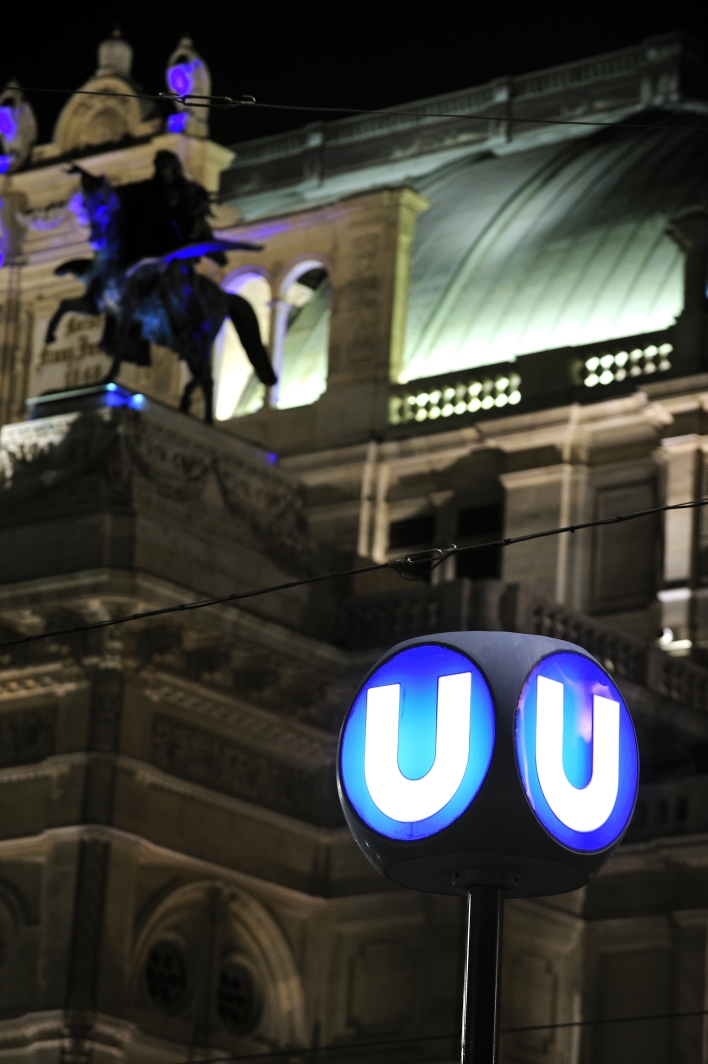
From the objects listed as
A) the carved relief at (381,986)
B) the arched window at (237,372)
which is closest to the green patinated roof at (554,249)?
the arched window at (237,372)

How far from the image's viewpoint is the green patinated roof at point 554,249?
45375mm

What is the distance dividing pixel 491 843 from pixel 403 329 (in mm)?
34699

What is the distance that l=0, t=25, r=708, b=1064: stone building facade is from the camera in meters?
33.6

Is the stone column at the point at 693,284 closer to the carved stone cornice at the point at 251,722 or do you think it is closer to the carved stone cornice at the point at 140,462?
the carved stone cornice at the point at 140,462

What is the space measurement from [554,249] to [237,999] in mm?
17174

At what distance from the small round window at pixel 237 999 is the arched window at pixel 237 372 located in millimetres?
15754

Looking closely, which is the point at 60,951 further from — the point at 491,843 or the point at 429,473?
the point at 491,843

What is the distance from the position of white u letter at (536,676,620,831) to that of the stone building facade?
14544mm

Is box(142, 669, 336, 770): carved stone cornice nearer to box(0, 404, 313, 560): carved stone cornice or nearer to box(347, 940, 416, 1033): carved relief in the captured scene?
box(0, 404, 313, 560): carved stone cornice

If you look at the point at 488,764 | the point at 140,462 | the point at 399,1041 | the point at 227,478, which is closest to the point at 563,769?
the point at 488,764

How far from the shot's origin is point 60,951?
3250 centimetres

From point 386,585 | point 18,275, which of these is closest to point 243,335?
point 386,585

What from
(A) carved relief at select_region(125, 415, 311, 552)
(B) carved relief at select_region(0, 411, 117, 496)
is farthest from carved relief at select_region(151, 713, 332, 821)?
(B) carved relief at select_region(0, 411, 117, 496)

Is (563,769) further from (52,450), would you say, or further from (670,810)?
(670,810)
